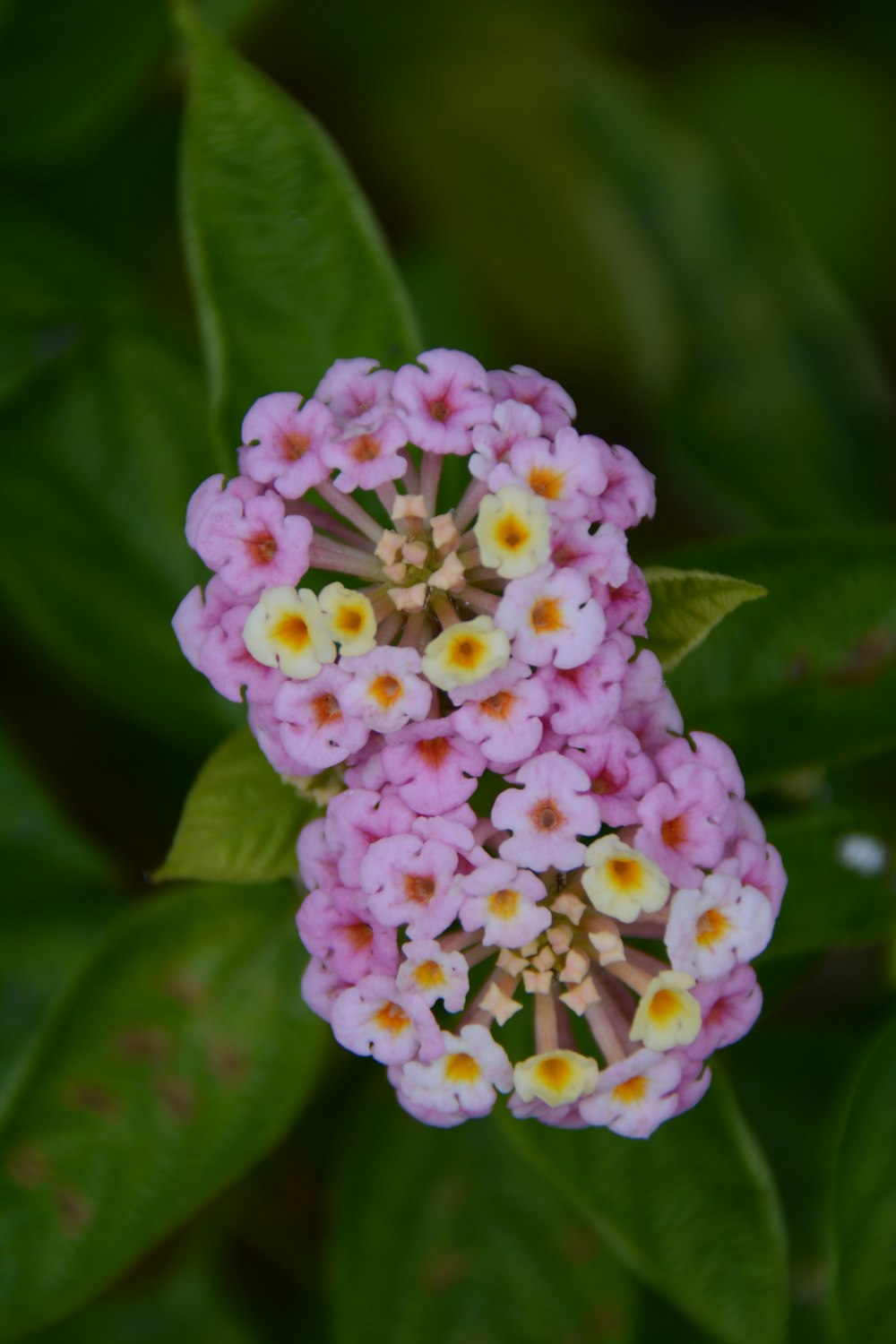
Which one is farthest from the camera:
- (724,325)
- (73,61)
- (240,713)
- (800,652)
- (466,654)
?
(724,325)

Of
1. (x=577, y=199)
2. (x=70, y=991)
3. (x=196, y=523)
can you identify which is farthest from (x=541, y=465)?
(x=577, y=199)

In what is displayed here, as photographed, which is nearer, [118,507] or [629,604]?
[629,604]

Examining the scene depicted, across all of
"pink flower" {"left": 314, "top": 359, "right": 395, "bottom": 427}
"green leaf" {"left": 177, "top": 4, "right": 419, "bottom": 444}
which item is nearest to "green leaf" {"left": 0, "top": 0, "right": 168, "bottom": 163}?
"green leaf" {"left": 177, "top": 4, "right": 419, "bottom": 444}

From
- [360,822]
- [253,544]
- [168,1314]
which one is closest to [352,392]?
[253,544]

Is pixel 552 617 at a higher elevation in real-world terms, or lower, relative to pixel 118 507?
higher

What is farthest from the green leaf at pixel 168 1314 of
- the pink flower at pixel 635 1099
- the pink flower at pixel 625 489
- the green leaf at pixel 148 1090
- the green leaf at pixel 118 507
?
the pink flower at pixel 625 489

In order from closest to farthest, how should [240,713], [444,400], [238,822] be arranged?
1. [444,400]
2. [238,822]
3. [240,713]

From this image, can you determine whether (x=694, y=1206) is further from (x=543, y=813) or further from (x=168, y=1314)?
(x=168, y=1314)
